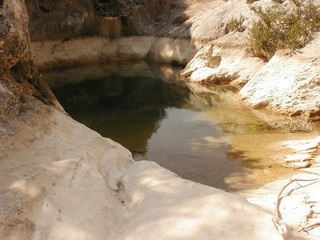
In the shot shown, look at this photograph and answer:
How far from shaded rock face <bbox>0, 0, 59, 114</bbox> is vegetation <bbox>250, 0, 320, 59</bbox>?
647 cm

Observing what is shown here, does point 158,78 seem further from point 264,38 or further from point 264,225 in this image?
point 264,225

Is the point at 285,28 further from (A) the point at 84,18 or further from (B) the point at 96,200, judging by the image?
(A) the point at 84,18

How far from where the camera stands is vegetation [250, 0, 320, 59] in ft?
31.0

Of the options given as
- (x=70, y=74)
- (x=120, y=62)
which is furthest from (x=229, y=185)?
(x=120, y=62)

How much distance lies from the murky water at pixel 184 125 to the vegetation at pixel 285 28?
1.68m

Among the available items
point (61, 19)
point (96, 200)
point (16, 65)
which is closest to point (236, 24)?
point (61, 19)

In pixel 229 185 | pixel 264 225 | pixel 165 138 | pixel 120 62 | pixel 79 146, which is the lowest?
pixel 120 62

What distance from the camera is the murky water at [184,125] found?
5.90 meters

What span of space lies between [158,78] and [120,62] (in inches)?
188

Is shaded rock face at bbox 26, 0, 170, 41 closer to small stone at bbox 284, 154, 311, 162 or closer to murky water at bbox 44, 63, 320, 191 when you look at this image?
murky water at bbox 44, 63, 320, 191

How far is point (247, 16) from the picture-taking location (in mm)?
13914

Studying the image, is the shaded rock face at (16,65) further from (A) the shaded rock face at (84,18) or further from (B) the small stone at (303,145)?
(A) the shaded rock face at (84,18)

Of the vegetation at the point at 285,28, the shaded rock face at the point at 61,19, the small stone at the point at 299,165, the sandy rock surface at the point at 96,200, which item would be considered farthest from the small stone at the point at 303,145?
the shaded rock face at the point at 61,19

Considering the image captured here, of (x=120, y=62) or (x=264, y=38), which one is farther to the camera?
(x=120, y=62)
